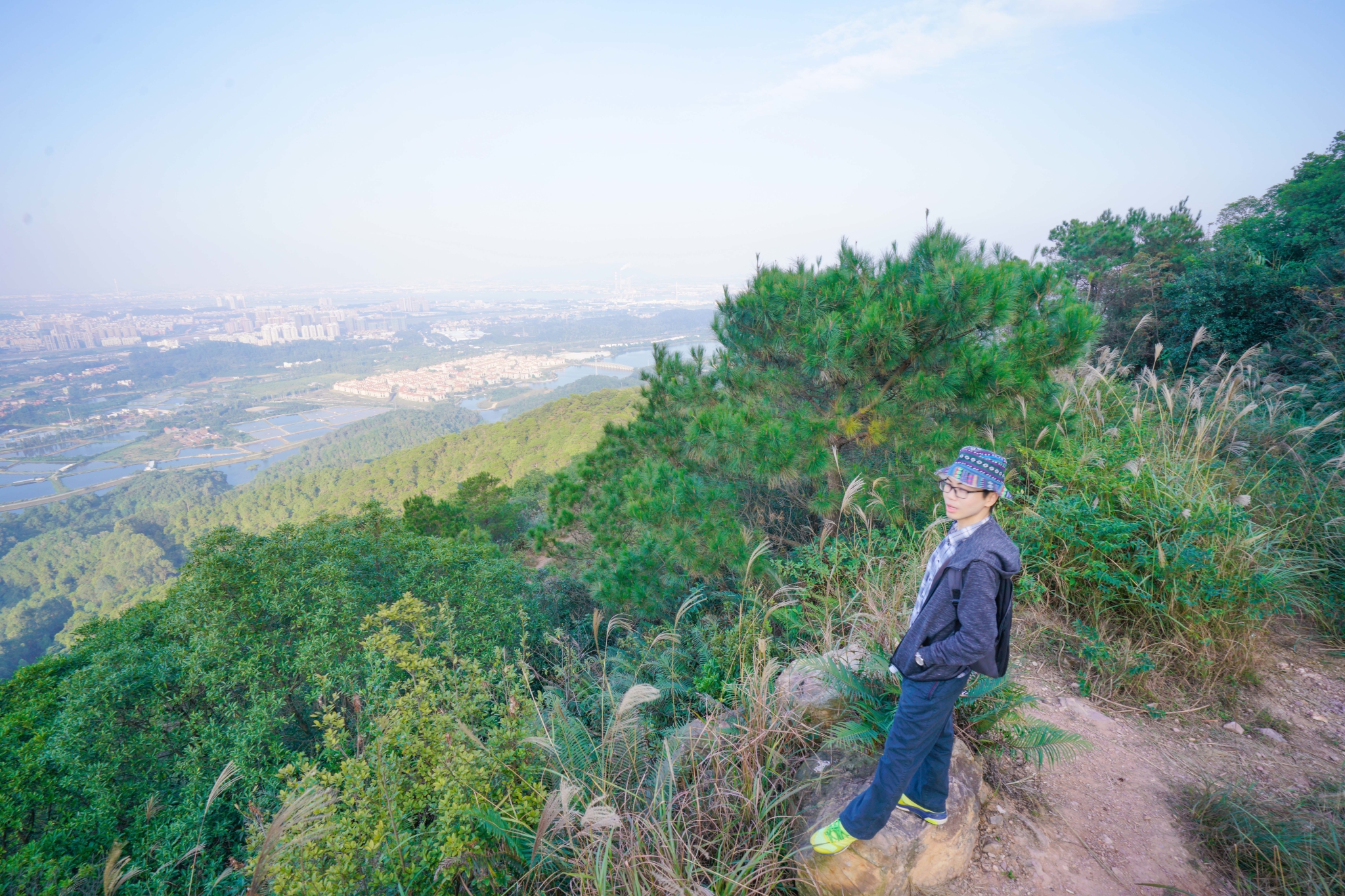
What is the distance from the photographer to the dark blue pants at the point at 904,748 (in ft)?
6.01

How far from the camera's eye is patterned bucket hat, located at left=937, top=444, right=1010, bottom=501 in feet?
5.82

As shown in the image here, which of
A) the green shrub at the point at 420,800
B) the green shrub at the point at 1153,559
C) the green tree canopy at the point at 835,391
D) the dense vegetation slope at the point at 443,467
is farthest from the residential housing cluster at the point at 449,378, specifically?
the green shrub at the point at 1153,559

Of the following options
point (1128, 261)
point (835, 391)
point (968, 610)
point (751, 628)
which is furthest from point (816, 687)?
point (1128, 261)

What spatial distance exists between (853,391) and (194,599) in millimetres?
8188

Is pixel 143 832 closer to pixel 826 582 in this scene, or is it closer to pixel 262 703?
pixel 262 703

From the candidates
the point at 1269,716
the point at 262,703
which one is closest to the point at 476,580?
the point at 262,703

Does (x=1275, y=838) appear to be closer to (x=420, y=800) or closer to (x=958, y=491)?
(x=958, y=491)

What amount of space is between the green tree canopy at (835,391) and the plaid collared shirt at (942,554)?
2.15 meters

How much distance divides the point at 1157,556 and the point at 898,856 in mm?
2686

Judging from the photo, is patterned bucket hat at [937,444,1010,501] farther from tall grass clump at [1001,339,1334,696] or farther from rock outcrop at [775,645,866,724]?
tall grass clump at [1001,339,1334,696]

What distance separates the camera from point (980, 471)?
5.86ft

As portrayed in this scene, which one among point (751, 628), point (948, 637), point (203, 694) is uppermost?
point (948, 637)

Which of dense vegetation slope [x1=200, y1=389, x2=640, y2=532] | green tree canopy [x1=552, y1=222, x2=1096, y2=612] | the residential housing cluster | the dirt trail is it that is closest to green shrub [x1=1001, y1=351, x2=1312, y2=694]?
the dirt trail

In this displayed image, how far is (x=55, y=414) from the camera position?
65812mm
